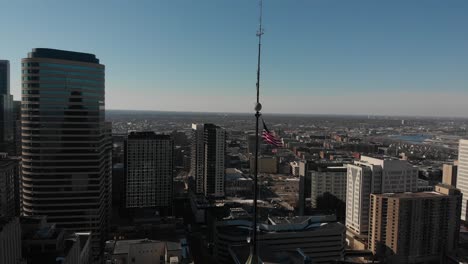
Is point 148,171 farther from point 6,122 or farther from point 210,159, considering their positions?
point 6,122

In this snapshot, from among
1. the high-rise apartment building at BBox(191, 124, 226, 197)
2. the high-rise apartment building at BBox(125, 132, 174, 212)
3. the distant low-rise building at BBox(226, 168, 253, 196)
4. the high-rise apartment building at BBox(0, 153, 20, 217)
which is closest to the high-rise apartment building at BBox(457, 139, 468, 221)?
the distant low-rise building at BBox(226, 168, 253, 196)

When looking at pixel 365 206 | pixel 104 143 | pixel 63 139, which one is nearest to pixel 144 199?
pixel 104 143

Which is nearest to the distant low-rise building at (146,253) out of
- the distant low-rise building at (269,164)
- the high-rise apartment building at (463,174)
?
the high-rise apartment building at (463,174)

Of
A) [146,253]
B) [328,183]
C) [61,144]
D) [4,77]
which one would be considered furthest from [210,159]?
[4,77]

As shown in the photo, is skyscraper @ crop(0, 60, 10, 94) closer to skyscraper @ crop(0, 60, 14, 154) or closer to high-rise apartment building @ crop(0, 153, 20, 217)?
skyscraper @ crop(0, 60, 14, 154)

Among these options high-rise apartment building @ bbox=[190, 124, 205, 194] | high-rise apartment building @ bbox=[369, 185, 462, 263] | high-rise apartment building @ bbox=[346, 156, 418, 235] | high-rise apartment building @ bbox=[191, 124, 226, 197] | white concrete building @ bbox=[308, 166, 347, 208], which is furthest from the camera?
high-rise apartment building @ bbox=[190, 124, 205, 194]

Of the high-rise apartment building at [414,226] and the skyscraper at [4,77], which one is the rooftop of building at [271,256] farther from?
the skyscraper at [4,77]

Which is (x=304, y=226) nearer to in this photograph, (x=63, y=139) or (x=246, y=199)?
(x=63, y=139)
